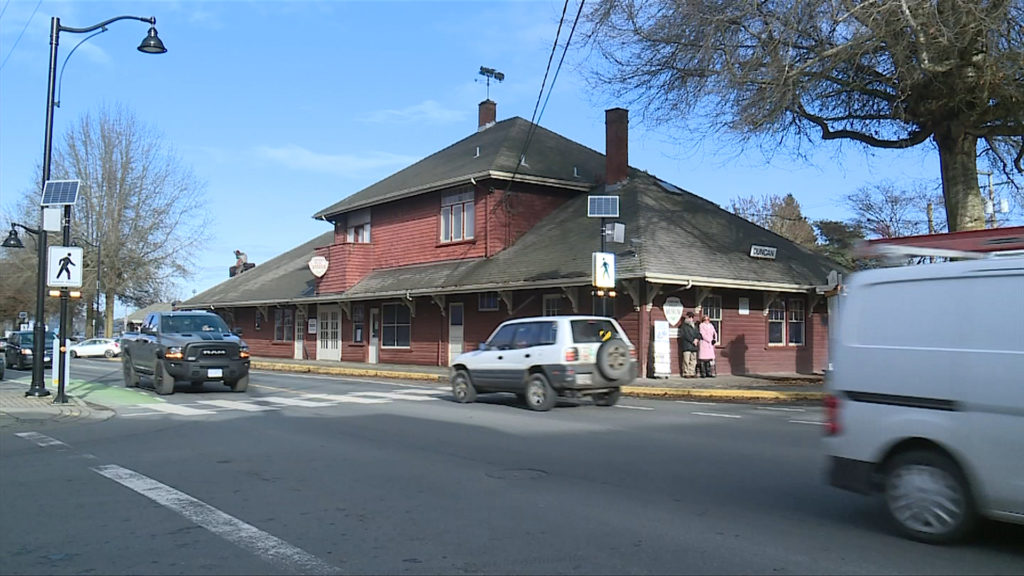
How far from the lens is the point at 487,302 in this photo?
28.5 meters

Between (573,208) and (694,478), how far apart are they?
22.1 meters

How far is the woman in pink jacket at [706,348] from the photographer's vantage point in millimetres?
23562

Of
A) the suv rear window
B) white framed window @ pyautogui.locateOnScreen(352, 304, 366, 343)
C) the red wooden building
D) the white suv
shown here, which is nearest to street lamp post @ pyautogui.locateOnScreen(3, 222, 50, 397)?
the white suv

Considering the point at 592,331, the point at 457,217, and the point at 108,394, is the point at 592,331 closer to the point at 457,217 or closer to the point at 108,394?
the point at 108,394

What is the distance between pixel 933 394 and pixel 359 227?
106 ft

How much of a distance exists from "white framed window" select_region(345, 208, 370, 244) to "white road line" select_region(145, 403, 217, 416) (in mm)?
19611

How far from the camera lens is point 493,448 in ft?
36.1

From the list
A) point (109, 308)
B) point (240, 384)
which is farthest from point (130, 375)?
point (109, 308)

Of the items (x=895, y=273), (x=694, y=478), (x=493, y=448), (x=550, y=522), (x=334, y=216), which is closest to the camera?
(x=895, y=273)

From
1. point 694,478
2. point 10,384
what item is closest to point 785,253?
point 694,478

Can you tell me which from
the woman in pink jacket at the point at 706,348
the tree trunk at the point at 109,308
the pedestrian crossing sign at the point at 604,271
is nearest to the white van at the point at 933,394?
the pedestrian crossing sign at the point at 604,271

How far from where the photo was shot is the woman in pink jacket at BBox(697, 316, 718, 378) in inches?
928

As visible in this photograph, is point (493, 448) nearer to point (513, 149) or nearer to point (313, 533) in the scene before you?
point (313, 533)

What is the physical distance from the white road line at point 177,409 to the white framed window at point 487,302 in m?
13.0
